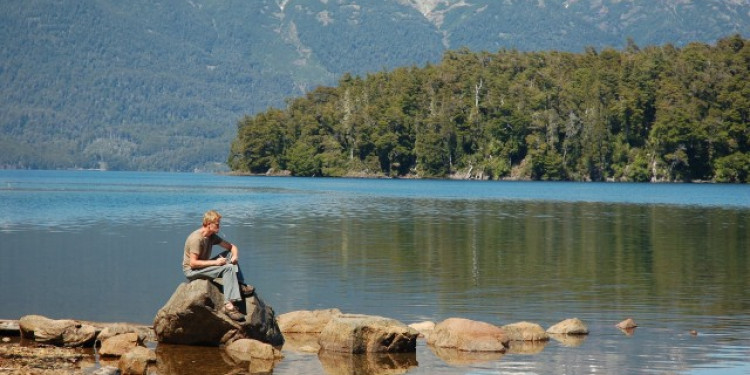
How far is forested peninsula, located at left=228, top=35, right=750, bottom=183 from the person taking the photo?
547 feet

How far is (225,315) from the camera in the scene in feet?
76.9

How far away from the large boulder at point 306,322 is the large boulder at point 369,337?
189 centimetres

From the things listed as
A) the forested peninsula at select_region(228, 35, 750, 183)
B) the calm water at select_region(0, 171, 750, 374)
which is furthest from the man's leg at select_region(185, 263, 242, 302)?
the forested peninsula at select_region(228, 35, 750, 183)

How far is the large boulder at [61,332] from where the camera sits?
23.6m

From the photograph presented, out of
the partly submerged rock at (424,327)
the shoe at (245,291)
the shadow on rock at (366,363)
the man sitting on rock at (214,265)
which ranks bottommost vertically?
the shadow on rock at (366,363)

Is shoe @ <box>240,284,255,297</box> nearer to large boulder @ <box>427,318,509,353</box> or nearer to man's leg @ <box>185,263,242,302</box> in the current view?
man's leg @ <box>185,263,242,302</box>

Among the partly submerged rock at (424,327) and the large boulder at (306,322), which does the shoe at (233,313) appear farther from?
the partly submerged rock at (424,327)

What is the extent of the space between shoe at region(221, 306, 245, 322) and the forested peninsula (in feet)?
487

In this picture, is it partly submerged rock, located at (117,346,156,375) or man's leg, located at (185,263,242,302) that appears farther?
man's leg, located at (185,263,242,302)

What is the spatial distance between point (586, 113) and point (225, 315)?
519 ft

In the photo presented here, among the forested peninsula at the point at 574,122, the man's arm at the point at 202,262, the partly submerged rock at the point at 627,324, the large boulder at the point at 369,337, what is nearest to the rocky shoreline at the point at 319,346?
the large boulder at the point at 369,337

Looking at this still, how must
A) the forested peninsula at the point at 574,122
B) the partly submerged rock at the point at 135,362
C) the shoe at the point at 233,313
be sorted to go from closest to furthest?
the partly submerged rock at the point at 135,362 → the shoe at the point at 233,313 → the forested peninsula at the point at 574,122

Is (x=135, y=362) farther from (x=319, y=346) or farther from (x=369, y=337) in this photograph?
(x=369, y=337)

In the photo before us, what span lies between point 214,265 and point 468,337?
567 cm
